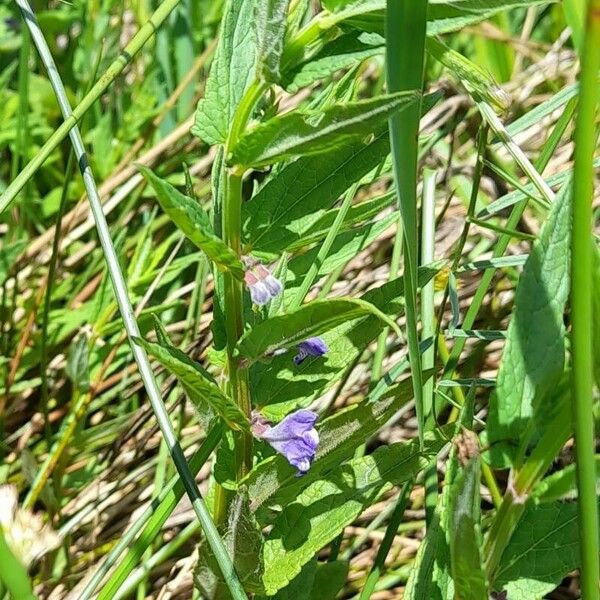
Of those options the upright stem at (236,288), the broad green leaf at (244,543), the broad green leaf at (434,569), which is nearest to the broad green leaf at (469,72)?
the upright stem at (236,288)

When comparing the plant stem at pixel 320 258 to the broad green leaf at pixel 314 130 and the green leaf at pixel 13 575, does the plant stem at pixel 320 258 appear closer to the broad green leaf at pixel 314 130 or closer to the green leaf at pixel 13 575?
the broad green leaf at pixel 314 130

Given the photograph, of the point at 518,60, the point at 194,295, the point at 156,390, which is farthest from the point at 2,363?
the point at 518,60

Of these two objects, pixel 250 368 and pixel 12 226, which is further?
pixel 12 226

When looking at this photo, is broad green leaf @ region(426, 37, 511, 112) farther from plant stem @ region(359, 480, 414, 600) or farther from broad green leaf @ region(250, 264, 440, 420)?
plant stem @ region(359, 480, 414, 600)

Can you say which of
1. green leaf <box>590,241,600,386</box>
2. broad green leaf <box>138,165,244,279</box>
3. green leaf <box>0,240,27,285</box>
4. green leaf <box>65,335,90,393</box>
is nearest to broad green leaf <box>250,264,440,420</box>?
broad green leaf <box>138,165,244,279</box>

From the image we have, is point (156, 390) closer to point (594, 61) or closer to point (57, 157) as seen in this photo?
point (594, 61)

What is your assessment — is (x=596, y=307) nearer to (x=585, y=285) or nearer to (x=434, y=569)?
(x=585, y=285)
